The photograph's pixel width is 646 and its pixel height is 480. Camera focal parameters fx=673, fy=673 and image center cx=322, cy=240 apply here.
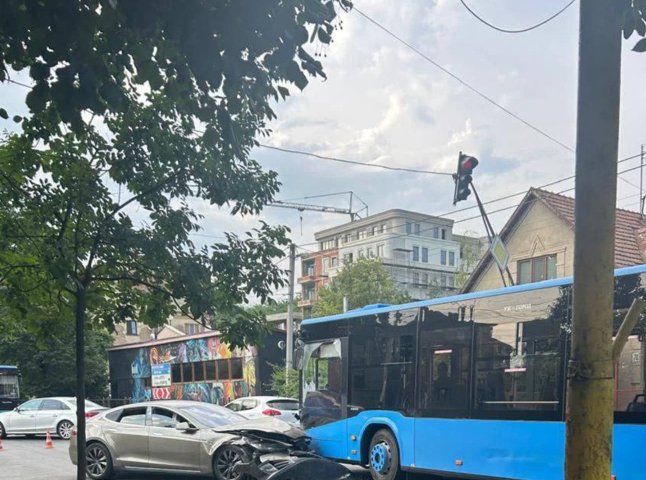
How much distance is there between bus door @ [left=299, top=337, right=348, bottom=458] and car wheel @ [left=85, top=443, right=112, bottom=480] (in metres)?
3.84

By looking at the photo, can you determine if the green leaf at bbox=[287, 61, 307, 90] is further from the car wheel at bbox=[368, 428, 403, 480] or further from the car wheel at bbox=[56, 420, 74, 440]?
the car wheel at bbox=[56, 420, 74, 440]

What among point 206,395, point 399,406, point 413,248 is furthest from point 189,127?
point 413,248

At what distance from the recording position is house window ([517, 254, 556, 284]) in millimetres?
25672

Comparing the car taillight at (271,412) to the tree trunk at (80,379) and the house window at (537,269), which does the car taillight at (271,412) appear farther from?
the tree trunk at (80,379)

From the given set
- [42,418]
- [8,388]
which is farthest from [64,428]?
[8,388]

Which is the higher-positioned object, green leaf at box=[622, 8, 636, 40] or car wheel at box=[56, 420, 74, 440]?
green leaf at box=[622, 8, 636, 40]

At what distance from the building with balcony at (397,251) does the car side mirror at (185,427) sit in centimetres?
6025

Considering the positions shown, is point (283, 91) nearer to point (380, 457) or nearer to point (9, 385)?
point (380, 457)

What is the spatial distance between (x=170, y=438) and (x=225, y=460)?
134 cm

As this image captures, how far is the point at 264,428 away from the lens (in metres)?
11.4

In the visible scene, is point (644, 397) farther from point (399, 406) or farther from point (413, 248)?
point (413, 248)

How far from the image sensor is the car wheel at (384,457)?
11.7 m

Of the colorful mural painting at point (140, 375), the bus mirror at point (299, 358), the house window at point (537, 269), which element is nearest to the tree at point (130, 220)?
the bus mirror at point (299, 358)

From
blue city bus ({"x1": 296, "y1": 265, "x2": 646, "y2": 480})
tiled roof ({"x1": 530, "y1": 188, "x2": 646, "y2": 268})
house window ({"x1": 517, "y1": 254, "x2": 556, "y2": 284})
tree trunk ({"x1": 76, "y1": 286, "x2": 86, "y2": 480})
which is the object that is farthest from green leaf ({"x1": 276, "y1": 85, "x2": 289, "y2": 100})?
house window ({"x1": 517, "y1": 254, "x2": 556, "y2": 284})
